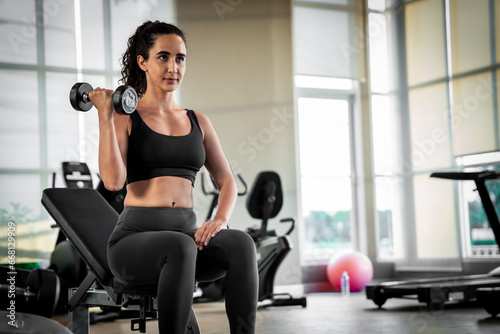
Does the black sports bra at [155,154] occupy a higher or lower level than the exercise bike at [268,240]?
higher

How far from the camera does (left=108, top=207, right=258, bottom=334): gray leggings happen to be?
1550mm

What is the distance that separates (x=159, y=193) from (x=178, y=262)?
0.27 m

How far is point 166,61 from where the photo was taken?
1.85 m

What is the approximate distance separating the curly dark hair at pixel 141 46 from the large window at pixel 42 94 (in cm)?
364

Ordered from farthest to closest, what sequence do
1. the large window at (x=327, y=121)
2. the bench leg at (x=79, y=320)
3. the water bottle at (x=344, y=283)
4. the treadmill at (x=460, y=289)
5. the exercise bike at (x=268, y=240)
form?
the large window at (x=327, y=121), the water bottle at (x=344, y=283), the exercise bike at (x=268, y=240), the treadmill at (x=460, y=289), the bench leg at (x=79, y=320)

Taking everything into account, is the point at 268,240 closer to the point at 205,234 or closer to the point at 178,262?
the point at 205,234

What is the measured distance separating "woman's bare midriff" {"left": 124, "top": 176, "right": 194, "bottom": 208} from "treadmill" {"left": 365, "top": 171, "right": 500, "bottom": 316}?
236cm

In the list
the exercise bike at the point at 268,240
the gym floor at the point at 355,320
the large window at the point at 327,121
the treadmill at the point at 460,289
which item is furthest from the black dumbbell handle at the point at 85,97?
the large window at the point at 327,121

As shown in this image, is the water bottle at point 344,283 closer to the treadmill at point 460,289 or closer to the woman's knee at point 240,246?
the treadmill at point 460,289

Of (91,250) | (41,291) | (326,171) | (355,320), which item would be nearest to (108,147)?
(91,250)

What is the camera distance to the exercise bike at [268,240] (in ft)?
15.6

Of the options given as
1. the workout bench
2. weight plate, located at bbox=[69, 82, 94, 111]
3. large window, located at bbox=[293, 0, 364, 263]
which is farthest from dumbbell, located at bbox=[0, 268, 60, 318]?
large window, located at bbox=[293, 0, 364, 263]

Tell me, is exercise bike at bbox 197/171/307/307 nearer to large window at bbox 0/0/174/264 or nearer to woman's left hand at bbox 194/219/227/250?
large window at bbox 0/0/174/264

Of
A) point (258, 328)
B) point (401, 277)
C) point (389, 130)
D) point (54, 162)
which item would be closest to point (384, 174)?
point (389, 130)
